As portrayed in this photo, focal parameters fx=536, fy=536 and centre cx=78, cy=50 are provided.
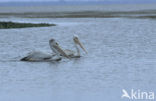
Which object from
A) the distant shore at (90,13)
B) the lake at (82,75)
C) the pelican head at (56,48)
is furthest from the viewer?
the distant shore at (90,13)

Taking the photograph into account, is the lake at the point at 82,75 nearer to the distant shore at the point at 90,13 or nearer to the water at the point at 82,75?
the water at the point at 82,75

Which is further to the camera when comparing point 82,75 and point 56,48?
point 56,48

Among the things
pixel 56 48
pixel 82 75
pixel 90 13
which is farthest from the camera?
pixel 90 13

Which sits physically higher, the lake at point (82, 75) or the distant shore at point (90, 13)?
the lake at point (82, 75)

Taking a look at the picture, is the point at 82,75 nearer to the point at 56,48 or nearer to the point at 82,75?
the point at 82,75

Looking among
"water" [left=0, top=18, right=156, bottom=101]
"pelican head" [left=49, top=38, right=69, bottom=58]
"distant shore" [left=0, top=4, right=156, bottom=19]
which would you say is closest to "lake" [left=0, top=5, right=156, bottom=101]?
"water" [left=0, top=18, right=156, bottom=101]

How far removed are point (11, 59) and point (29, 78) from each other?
3.45 metres

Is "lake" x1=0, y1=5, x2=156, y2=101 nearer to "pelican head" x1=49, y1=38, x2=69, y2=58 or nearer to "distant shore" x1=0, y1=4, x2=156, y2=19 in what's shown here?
"pelican head" x1=49, y1=38, x2=69, y2=58

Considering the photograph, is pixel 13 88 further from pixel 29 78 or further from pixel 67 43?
pixel 67 43

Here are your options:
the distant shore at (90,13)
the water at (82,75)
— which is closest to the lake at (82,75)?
the water at (82,75)

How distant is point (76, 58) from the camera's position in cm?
1397

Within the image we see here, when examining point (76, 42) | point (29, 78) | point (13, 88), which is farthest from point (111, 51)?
point (13, 88)

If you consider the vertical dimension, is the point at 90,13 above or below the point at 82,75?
below

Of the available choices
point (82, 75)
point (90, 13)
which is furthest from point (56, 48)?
point (90, 13)
